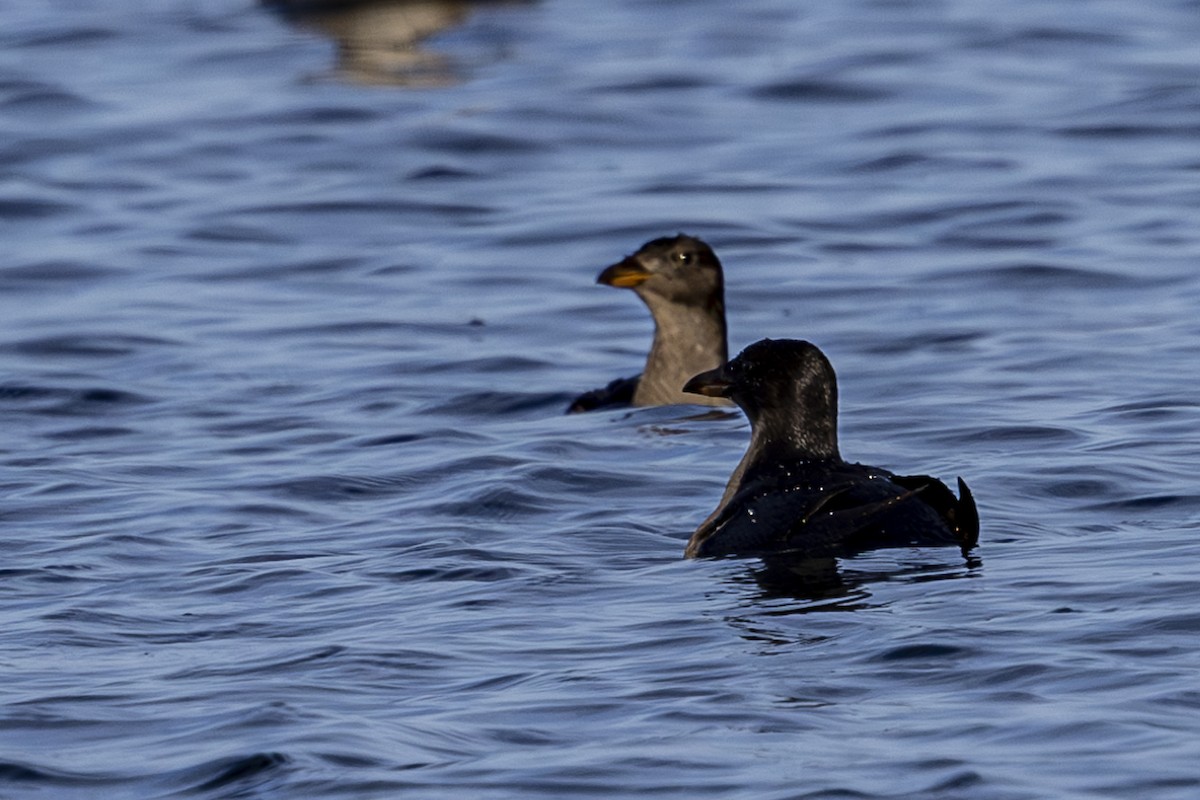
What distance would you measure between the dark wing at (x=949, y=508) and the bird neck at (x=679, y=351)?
4.49 metres

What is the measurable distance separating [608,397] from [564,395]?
0.58 m

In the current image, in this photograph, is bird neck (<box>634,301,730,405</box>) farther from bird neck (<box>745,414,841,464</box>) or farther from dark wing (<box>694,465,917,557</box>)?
dark wing (<box>694,465,917,557</box>)

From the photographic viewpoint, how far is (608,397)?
43.6 feet

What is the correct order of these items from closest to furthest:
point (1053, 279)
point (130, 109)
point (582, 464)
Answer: point (582, 464), point (1053, 279), point (130, 109)

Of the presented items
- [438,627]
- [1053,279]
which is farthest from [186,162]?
[438,627]

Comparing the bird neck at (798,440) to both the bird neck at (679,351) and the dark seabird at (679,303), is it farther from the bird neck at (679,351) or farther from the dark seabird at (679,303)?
the dark seabird at (679,303)

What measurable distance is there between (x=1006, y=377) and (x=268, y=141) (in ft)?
34.0

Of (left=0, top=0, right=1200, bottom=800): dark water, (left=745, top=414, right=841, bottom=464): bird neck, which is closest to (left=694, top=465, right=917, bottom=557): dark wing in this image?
(left=0, top=0, right=1200, bottom=800): dark water

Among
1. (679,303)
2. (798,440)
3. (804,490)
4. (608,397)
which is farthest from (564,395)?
Result: (804,490)

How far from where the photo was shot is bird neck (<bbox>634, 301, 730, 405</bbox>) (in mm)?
13500

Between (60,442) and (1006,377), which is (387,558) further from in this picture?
(1006,377)

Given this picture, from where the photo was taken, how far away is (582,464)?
11.7 meters

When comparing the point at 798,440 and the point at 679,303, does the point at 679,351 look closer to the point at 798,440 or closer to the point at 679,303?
the point at 679,303

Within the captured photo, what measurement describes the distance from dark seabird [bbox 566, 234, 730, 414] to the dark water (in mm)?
597
